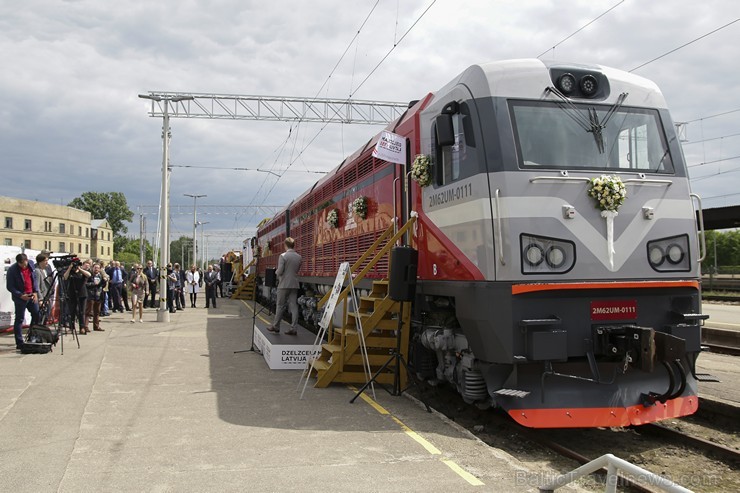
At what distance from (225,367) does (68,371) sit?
2272 mm

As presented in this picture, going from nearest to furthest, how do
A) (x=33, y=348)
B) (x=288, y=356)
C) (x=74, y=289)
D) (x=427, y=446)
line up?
(x=427, y=446) → (x=288, y=356) → (x=33, y=348) → (x=74, y=289)

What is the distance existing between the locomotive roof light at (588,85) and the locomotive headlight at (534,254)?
71.9 inches

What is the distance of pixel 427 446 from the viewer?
5.36 metres

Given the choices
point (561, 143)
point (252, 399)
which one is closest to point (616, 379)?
point (561, 143)

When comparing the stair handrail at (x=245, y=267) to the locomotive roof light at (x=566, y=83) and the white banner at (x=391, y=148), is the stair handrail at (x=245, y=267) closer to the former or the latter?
the white banner at (x=391, y=148)

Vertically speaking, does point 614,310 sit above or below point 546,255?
below

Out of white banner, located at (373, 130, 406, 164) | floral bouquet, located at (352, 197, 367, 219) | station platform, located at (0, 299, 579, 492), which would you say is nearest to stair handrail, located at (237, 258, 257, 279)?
floral bouquet, located at (352, 197, 367, 219)

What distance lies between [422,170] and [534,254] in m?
1.90

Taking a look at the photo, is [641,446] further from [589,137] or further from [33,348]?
[33,348]

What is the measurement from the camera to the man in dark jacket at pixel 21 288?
10.4 meters

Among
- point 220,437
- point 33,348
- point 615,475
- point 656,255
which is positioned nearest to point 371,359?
point 220,437

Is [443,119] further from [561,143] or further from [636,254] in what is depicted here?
[636,254]

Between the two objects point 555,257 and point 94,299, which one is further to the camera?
point 94,299

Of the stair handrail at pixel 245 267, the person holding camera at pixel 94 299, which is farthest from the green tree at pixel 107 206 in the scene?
the person holding camera at pixel 94 299
